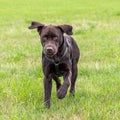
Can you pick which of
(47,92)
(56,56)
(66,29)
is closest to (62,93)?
(47,92)

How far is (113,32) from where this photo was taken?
49.9 ft

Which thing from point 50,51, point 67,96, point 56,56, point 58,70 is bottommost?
point 67,96

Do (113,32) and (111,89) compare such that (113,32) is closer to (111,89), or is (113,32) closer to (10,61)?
(10,61)

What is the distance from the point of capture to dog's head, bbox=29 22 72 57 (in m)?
5.98

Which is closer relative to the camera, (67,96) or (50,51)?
(50,51)

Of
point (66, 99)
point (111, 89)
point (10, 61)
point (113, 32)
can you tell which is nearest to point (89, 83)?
point (111, 89)

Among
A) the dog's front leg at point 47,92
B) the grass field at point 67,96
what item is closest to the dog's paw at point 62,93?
the grass field at point 67,96

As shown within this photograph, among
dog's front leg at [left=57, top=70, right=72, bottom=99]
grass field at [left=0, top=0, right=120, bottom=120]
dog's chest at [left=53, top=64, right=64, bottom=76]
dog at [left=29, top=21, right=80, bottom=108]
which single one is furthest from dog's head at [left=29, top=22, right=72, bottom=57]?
grass field at [left=0, top=0, right=120, bottom=120]

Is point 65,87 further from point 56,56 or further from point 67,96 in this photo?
point 67,96

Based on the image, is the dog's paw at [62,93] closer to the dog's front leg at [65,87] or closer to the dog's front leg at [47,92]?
the dog's front leg at [65,87]

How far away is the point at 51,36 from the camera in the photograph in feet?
20.3

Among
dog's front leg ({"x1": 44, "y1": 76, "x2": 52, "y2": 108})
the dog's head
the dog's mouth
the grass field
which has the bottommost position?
the grass field

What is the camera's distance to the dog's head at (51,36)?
19.6 feet

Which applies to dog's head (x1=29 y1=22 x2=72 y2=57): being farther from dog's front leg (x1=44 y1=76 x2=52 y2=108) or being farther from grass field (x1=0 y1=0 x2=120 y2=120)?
grass field (x1=0 y1=0 x2=120 y2=120)
